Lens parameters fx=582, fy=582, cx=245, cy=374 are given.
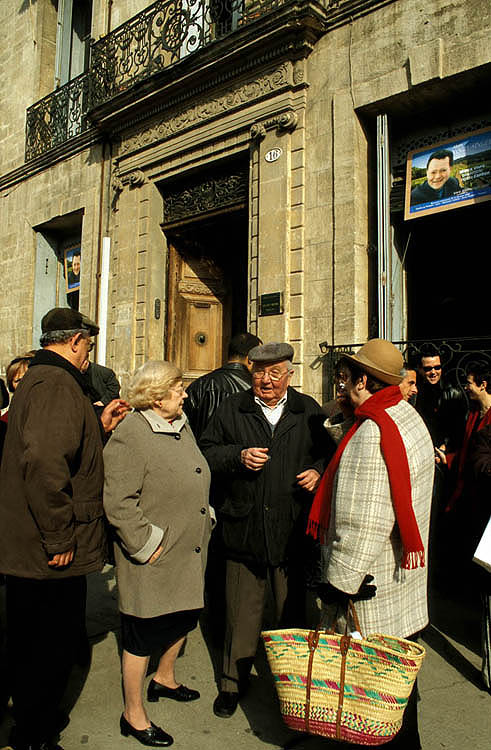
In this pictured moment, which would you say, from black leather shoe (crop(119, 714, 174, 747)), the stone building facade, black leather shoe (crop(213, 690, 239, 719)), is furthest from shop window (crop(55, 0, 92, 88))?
black leather shoe (crop(119, 714, 174, 747))

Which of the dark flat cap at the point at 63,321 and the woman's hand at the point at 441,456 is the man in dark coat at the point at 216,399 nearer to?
the dark flat cap at the point at 63,321

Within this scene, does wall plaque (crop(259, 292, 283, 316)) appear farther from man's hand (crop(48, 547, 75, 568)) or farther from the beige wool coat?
man's hand (crop(48, 547, 75, 568))

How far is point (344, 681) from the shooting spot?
226 cm

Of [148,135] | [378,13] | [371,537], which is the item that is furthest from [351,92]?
[371,537]

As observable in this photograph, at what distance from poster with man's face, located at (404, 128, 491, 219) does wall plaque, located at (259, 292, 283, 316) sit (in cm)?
181

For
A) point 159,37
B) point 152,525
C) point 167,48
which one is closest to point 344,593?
point 152,525

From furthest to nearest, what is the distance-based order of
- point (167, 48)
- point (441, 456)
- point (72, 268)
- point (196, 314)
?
point (72, 268) → point (196, 314) → point (167, 48) → point (441, 456)

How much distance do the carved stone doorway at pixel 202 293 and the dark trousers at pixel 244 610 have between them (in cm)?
638

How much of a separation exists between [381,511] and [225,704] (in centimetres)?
154

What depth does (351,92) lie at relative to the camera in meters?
7.05

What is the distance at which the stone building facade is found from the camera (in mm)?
6895

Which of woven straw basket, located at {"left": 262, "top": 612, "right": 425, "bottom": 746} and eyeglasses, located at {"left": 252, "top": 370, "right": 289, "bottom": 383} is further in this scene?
eyeglasses, located at {"left": 252, "top": 370, "right": 289, "bottom": 383}

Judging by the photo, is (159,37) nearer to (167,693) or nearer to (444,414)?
(444,414)

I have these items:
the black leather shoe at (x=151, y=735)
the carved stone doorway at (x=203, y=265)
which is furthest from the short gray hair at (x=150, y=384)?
the carved stone doorway at (x=203, y=265)
